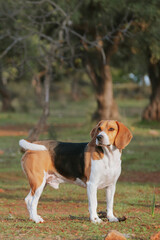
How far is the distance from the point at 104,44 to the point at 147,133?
4737mm

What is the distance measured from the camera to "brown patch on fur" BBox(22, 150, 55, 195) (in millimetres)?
6387

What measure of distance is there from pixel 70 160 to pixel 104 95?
55.1 ft

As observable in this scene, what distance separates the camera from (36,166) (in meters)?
6.40

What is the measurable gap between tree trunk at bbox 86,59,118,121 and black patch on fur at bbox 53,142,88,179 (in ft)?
53.8

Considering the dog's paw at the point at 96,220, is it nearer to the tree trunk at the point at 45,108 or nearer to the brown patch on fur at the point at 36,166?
the brown patch on fur at the point at 36,166

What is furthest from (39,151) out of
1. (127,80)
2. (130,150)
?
(127,80)

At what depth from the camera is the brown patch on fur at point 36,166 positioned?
639cm

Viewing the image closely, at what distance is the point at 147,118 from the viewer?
2605 cm

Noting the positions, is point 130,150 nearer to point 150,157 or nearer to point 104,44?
point 150,157

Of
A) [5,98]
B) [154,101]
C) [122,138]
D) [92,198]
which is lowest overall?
[5,98]

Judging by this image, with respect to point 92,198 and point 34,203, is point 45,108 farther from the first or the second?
point 92,198

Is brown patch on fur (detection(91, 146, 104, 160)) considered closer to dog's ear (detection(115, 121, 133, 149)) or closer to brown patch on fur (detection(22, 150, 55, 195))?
dog's ear (detection(115, 121, 133, 149))

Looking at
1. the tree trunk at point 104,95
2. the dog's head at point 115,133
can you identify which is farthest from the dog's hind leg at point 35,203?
the tree trunk at point 104,95

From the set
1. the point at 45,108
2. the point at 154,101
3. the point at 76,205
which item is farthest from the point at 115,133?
the point at 154,101
